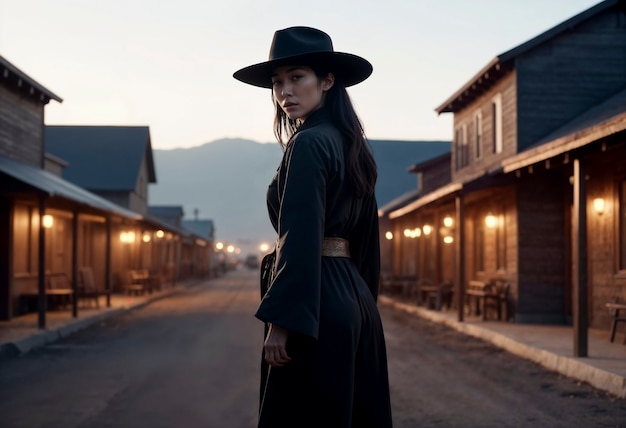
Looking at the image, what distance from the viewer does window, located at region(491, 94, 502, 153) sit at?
2033 centimetres

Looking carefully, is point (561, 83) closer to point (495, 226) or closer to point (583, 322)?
point (495, 226)

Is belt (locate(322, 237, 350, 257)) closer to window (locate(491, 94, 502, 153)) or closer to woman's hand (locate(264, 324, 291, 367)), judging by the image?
woman's hand (locate(264, 324, 291, 367))

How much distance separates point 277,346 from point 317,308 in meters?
0.18

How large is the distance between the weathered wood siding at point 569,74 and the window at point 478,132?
331 centimetres

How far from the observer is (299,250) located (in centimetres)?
280

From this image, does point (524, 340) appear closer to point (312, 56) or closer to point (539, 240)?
point (539, 240)

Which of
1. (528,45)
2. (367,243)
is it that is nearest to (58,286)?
(528,45)

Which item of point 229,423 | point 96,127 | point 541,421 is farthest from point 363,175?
point 96,127

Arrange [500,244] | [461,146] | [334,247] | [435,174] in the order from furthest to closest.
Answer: [435,174] < [461,146] < [500,244] < [334,247]

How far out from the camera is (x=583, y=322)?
10.8 meters

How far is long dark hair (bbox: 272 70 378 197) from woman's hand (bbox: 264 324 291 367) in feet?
1.92

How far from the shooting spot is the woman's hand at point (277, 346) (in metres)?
2.80

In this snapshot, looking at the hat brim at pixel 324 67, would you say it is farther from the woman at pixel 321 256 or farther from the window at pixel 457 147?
the window at pixel 457 147

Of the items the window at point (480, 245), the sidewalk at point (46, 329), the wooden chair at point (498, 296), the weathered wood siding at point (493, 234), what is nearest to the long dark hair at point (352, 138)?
the sidewalk at point (46, 329)
